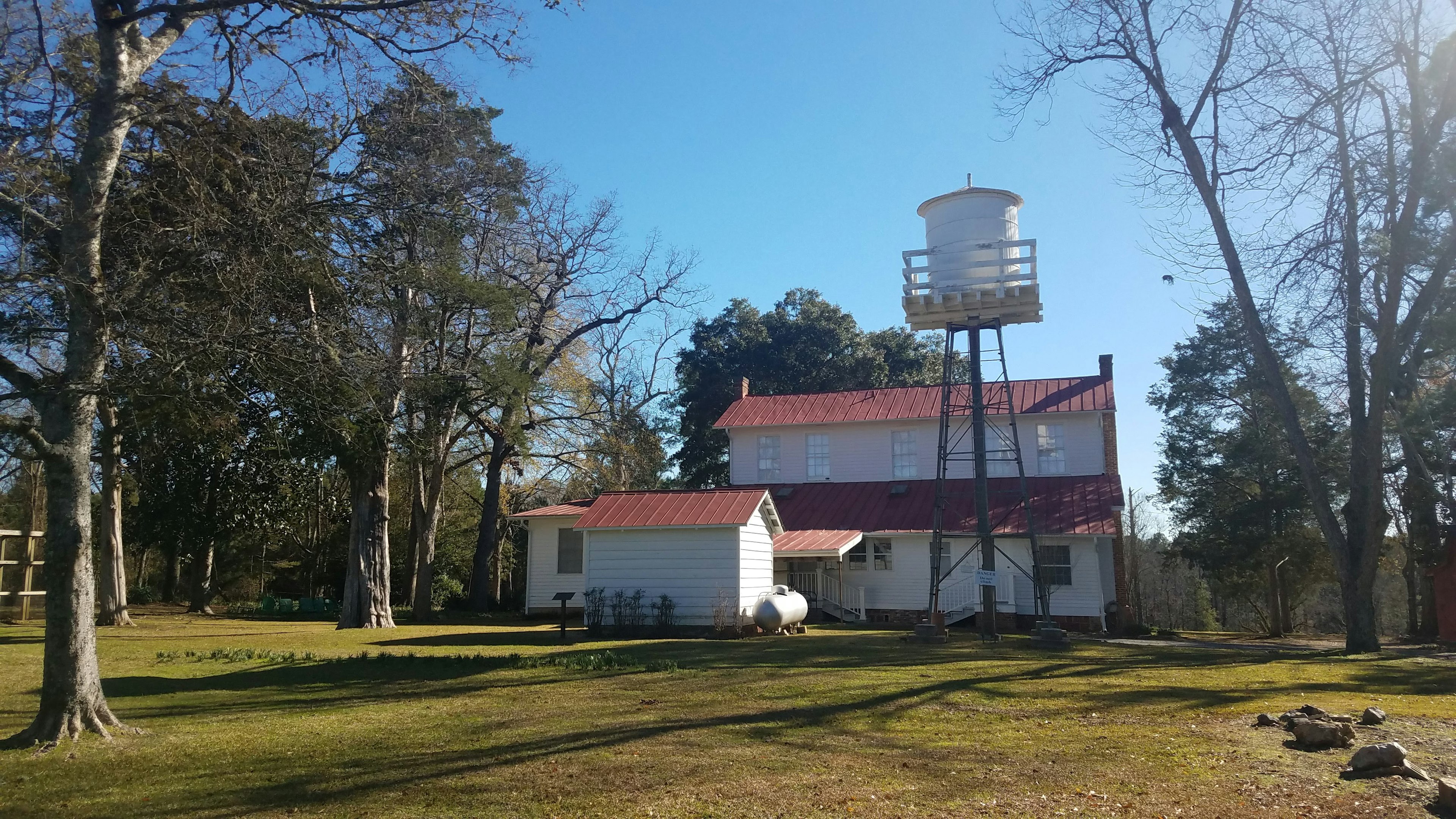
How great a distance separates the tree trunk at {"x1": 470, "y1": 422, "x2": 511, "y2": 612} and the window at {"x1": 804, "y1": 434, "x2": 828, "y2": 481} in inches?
379

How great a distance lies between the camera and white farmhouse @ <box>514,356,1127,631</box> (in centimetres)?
1950

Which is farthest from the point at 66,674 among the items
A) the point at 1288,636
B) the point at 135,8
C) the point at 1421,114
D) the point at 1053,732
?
the point at 1288,636

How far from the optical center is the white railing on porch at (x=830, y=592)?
25.5 meters

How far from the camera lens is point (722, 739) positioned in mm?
7859

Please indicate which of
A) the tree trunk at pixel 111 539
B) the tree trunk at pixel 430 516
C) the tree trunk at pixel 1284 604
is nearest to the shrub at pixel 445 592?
the tree trunk at pixel 430 516

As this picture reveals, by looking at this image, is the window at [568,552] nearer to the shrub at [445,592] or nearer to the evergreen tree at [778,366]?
the shrub at [445,592]

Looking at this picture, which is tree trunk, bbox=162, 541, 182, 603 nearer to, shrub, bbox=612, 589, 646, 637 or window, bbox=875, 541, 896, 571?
shrub, bbox=612, 589, 646, 637

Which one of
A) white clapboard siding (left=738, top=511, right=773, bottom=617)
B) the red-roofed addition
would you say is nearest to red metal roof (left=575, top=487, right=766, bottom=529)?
white clapboard siding (left=738, top=511, right=773, bottom=617)

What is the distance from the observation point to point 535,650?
616 inches

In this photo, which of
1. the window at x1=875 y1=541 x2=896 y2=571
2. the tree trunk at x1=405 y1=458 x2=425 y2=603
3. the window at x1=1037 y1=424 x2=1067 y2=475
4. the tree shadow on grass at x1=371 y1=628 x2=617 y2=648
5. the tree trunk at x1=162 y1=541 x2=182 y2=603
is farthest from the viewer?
the tree trunk at x1=162 y1=541 x2=182 y2=603

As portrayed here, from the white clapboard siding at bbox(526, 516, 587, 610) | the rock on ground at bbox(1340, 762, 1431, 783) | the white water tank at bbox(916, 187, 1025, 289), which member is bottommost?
the rock on ground at bbox(1340, 762, 1431, 783)

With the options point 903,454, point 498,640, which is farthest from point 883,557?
point 498,640

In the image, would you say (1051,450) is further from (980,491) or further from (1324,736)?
(1324,736)

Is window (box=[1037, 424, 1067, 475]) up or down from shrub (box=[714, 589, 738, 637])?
up
